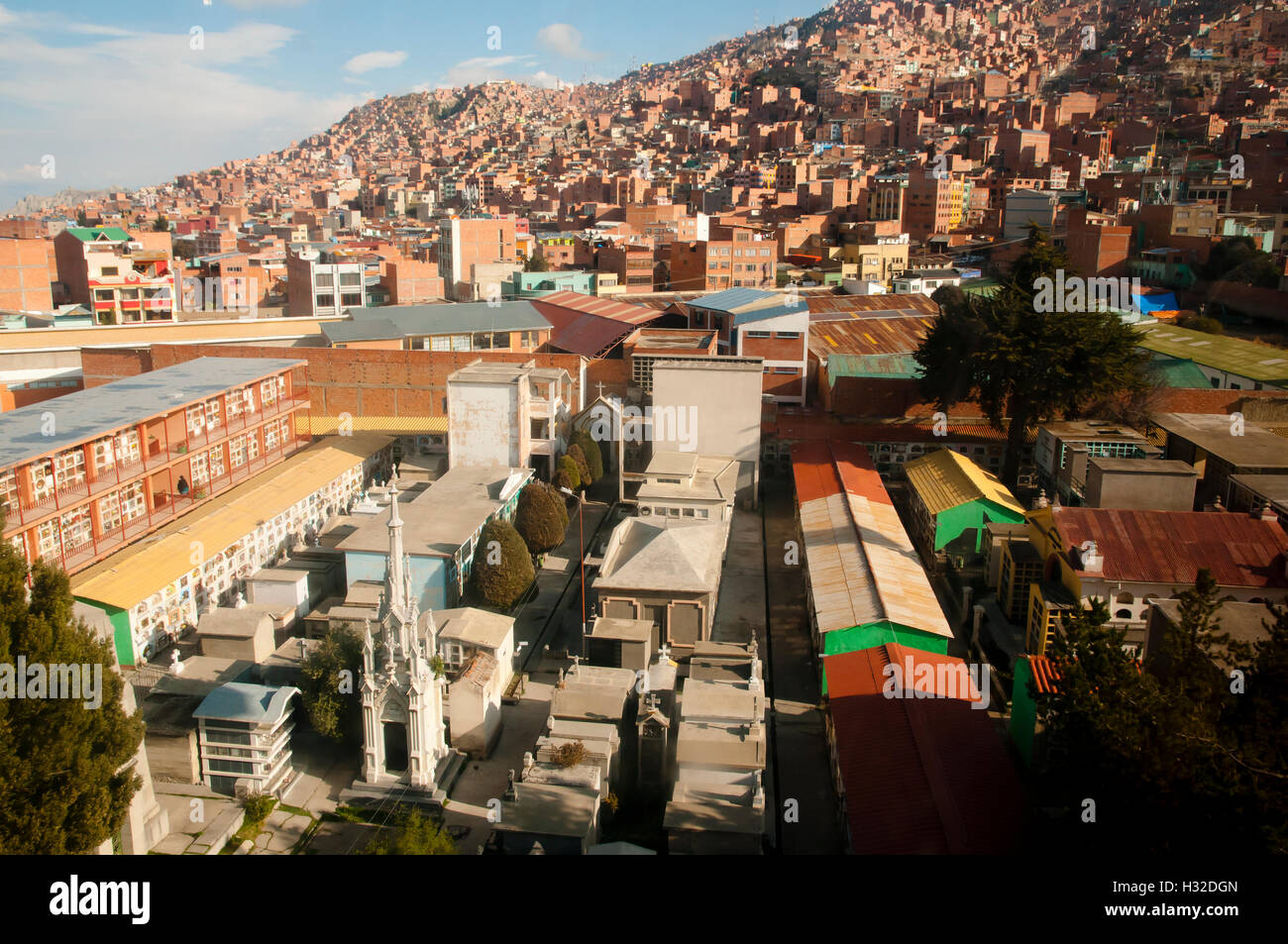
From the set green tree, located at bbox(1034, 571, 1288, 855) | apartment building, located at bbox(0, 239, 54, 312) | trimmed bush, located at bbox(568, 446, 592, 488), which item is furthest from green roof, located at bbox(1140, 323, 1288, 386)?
apartment building, located at bbox(0, 239, 54, 312)

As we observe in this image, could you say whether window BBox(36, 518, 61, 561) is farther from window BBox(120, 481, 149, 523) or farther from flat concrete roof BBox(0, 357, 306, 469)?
window BBox(120, 481, 149, 523)

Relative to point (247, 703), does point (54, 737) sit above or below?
above

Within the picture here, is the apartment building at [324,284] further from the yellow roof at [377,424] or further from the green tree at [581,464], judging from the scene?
the green tree at [581,464]

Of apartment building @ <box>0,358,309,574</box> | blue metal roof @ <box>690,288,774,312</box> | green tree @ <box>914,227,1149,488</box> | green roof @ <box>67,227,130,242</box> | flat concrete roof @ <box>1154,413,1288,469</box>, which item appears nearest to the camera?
apartment building @ <box>0,358,309,574</box>

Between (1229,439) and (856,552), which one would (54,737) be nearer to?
(856,552)

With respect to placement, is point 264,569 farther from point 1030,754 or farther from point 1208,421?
point 1208,421

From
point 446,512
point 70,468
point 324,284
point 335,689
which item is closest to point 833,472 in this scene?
point 446,512

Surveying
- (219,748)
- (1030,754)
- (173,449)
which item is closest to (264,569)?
(173,449)
